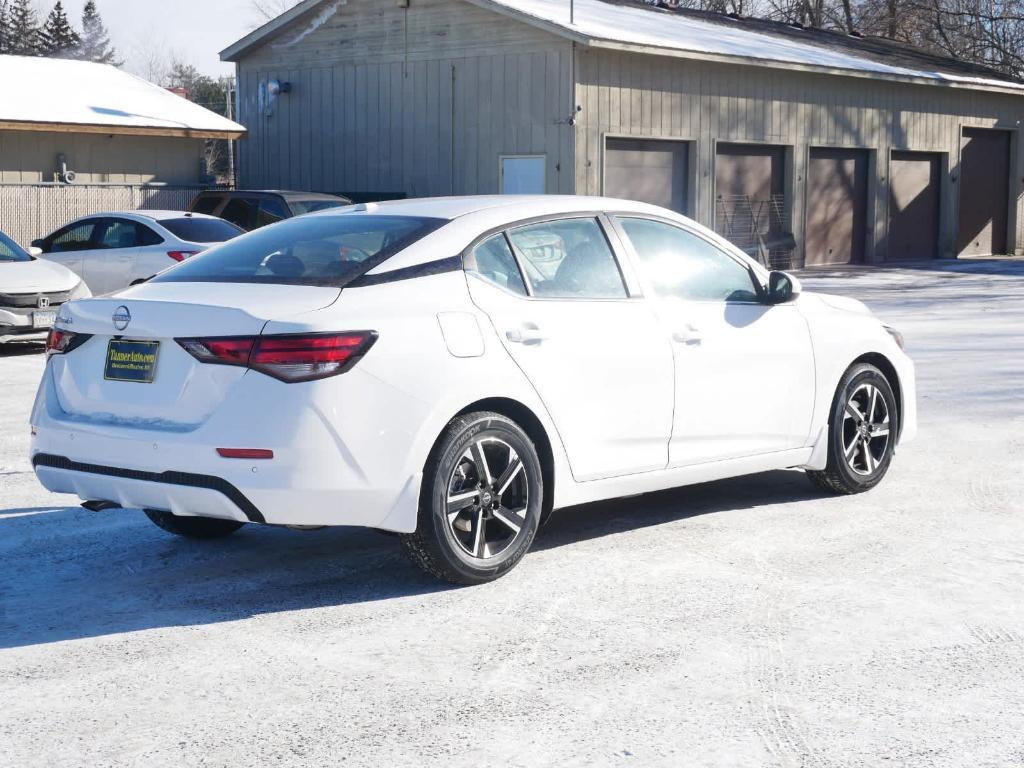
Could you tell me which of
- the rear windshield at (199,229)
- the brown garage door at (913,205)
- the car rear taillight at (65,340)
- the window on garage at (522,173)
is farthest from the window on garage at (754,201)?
the car rear taillight at (65,340)

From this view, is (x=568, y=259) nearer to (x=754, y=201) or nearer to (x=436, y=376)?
(x=436, y=376)

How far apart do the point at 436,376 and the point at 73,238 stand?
46.6ft

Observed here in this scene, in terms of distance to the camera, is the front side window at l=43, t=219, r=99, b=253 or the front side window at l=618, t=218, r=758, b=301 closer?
the front side window at l=618, t=218, r=758, b=301

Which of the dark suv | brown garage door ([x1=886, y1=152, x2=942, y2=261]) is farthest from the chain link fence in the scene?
brown garage door ([x1=886, y1=152, x2=942, y2=261])

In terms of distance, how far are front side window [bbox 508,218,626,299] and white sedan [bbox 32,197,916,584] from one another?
0.01 metres

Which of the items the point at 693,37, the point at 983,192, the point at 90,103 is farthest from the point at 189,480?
the point at 983,192

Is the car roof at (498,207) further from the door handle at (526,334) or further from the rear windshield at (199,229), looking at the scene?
the rear windshield at (199,229)

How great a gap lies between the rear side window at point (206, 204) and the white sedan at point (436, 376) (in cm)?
1609

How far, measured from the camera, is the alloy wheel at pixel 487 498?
578 centimetres

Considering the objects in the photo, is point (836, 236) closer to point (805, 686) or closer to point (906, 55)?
point (906, 55)

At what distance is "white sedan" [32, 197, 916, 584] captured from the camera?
5.37 m

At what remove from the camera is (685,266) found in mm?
6945

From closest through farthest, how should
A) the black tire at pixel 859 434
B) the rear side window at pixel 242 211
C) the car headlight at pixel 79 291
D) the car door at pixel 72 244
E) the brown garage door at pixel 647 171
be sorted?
1. the black tire at pixel 859 434
2. the car headlight at pixel 79 291
3. the car door at pixel 72 244
4. the rear side window at pixel 242 211
5. the brown garage door at pixel 647 171

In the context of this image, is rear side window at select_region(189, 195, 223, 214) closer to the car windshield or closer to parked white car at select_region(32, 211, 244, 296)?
parked white car at select_region(32, 211, 244, 296)
